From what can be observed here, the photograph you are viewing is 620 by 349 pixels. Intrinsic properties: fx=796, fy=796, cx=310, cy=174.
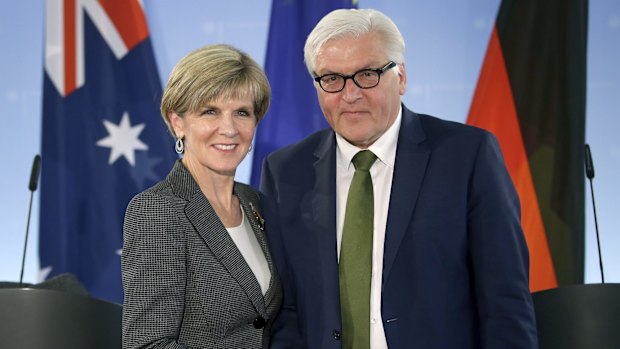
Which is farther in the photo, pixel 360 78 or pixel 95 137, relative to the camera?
pixel 95 137

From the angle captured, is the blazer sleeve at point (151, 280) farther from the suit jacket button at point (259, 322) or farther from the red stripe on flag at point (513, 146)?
the red stripe on flag at point (513, 146)

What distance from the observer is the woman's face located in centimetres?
221

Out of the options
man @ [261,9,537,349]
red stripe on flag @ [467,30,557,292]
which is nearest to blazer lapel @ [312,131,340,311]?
man @ [261,9,537,349]

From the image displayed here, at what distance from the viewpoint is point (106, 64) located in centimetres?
421

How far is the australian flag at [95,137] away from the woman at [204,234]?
1.93 meters

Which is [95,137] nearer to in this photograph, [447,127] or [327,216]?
[327,216]

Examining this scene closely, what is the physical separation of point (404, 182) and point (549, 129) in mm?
2060

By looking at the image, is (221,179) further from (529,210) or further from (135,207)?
(529,210)

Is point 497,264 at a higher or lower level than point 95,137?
lower

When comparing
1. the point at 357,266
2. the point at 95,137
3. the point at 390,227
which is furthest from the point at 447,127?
the point at 95,137

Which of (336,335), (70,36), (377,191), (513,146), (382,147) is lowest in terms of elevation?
(336,335)

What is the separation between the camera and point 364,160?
2.24 meters

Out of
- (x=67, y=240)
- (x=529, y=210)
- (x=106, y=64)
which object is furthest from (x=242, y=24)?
(x=529, y=210)

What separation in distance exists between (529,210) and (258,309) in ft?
7.38
